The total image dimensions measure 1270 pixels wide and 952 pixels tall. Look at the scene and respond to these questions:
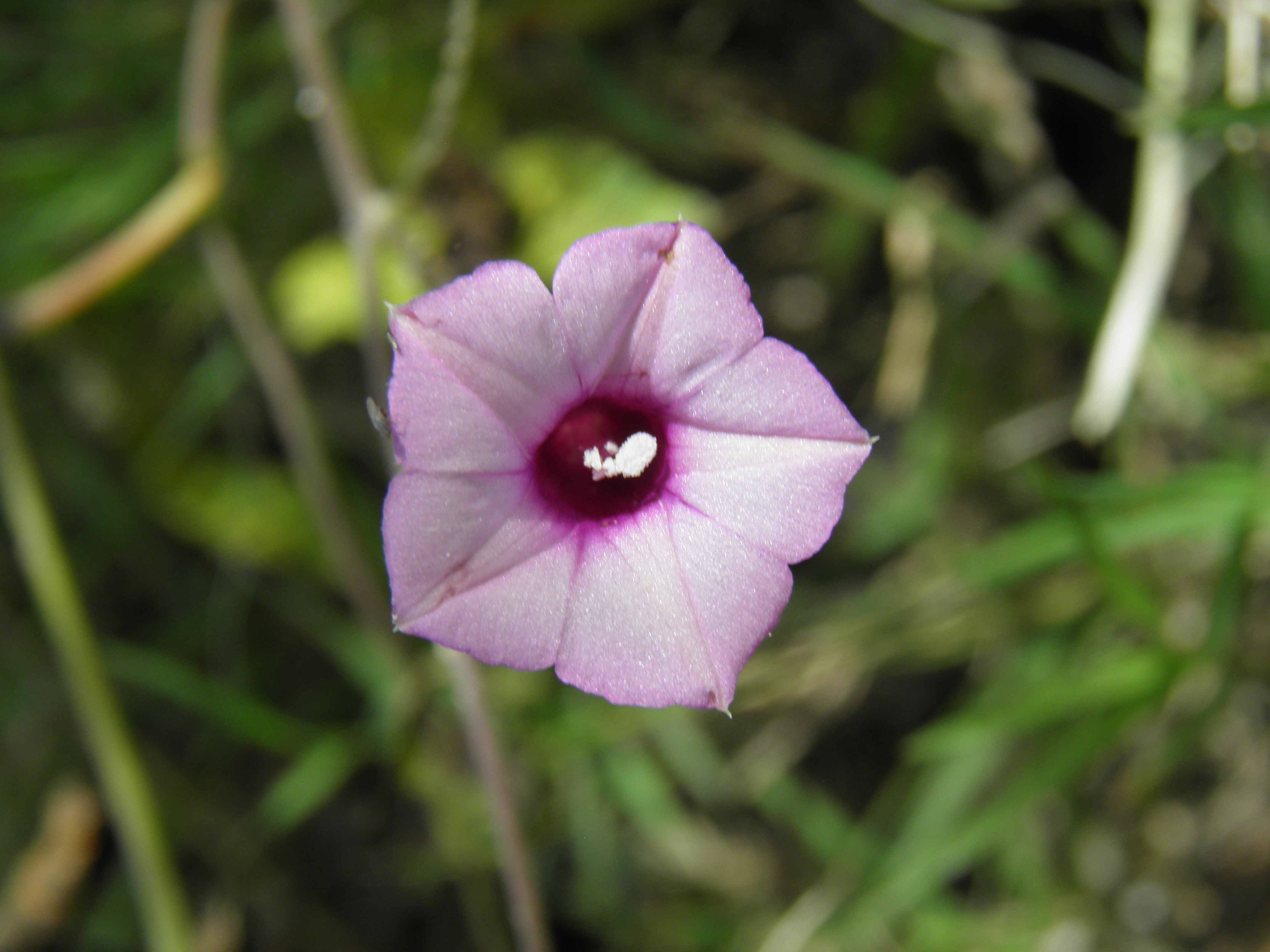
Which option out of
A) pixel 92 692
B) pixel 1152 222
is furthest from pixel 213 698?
pixel 1152 222

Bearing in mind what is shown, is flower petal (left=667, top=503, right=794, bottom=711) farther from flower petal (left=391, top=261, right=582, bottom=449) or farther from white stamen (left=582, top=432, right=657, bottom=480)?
flower petal (left=391, top=261, right=582, bottom=449)

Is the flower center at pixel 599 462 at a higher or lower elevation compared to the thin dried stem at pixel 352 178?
lower

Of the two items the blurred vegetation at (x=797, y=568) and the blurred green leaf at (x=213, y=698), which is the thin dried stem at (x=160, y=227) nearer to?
the blurred vegetation at (x=797, y=568)

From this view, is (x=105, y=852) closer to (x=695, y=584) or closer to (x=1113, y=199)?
(x=695, y=584)

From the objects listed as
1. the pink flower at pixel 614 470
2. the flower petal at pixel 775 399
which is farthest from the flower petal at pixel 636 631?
the flower petal at pixel 775 399

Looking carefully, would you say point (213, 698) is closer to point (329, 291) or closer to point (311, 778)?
point (311, 778)

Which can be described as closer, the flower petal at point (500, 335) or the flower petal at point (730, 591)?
the flower petal at point (500, 335)

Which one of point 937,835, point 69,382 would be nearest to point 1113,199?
point 937,835
